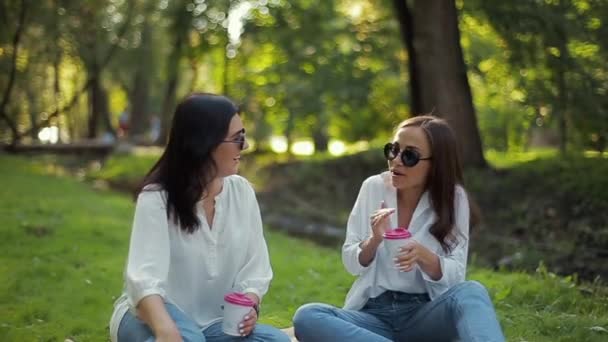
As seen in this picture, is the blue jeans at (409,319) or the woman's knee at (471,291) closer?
the blue jeans at (409,319)

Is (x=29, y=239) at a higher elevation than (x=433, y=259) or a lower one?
lower

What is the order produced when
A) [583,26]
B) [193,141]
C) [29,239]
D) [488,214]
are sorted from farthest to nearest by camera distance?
[488,214] < [583,26] < [29,239] < [193,141]

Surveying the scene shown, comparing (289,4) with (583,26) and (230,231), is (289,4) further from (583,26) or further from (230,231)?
(230,231)

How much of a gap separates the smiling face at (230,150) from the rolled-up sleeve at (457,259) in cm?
104

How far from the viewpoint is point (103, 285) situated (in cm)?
716

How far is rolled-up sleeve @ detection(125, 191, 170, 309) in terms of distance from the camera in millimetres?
3417

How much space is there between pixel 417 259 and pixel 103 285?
4.05m

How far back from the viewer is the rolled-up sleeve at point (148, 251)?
11.2ft

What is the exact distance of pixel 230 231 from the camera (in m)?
3.74

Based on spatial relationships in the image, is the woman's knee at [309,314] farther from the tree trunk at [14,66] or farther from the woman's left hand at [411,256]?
the tree trunk at [14,66]

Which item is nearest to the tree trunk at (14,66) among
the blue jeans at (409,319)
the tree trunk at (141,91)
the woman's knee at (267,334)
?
the tree trunk at (141,91)

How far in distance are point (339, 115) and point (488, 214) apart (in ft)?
20.7

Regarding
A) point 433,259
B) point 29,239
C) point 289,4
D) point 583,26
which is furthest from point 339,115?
point 433,259

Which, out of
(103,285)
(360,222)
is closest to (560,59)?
(103,285)
